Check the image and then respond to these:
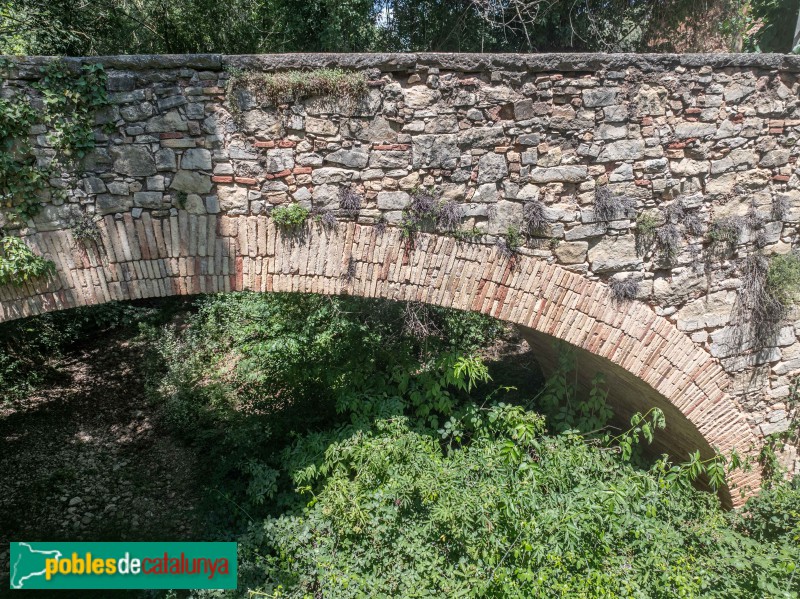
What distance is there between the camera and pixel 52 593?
16.0 feet

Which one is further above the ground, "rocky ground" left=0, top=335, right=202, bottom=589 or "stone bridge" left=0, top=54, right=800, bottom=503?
"stone bridge" left=0, top=54, right=800, bottom=503

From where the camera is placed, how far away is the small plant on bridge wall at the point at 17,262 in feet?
11.8

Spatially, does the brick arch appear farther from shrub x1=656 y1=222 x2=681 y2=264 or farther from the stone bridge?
shrub x1=656 y1=222 x2=681 y2=264

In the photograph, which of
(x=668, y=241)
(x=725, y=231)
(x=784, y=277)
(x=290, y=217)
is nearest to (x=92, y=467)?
(x=290, y=217)

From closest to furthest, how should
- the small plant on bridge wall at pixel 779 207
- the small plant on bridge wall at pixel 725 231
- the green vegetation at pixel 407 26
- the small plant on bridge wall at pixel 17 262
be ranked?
1. the small plant on bridge wall at pixel 17 262
2. the small plant on bridge wall at pixel 725 231
3. the small plant on bridge wall at pixel 779 207
4. the green vegetation at pixel 407 26

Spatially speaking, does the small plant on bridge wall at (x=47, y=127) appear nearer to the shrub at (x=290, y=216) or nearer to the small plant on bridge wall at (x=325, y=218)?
the shrub at (x=290, y=216)

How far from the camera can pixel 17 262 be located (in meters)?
3.62

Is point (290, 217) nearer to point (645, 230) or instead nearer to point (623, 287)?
point (623, 287)

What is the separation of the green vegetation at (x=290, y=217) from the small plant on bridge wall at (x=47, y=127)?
1232 mm

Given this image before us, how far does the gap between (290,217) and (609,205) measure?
2.33m

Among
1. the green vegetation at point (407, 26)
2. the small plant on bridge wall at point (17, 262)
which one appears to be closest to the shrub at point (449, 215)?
the small plant on bridge wall at point (17, 262)

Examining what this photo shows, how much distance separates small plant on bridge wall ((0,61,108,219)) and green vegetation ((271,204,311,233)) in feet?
4.04

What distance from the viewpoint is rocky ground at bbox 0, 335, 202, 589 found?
18.2 ft

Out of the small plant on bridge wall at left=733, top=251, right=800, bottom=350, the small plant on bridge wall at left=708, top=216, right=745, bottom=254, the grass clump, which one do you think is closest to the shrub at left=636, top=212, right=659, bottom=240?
the small plant on bridge wall at left=708, top=216, right=745, bottom=254
